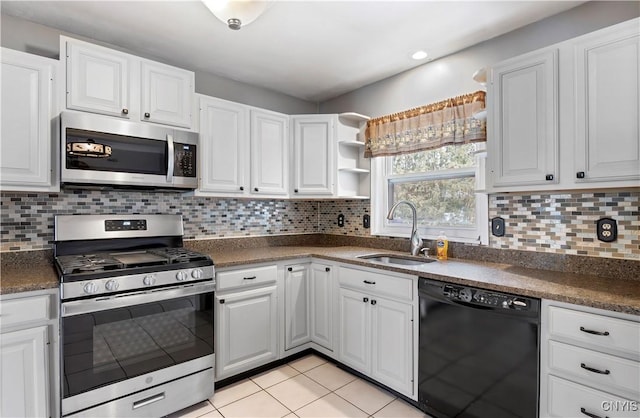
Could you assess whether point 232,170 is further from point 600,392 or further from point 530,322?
point 600,392

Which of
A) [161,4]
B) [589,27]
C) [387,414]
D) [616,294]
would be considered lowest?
[387,414]

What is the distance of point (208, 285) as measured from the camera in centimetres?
214

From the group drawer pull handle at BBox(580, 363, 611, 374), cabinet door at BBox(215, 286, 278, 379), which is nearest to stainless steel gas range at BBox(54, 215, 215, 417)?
cabinet door at BBox(215, 286, 278, 379)

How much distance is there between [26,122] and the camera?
6.08 ft

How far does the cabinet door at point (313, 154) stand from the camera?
3.02 meters

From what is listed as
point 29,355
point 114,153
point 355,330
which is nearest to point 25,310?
point 29,355

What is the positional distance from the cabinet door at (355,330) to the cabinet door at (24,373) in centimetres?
175

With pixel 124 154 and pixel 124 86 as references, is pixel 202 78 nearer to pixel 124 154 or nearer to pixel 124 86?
pixel 124 86

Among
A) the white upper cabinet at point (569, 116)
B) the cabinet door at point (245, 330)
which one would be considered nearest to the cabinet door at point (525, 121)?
the white upper cabinet at point (569, 116)

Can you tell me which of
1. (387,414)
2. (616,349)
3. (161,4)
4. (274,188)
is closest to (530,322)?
(616,349)

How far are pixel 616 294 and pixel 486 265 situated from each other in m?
0.75

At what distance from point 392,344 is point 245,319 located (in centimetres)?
104

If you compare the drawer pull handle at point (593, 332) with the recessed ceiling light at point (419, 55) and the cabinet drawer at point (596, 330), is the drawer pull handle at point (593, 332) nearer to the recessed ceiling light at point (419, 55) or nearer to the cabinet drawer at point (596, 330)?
the cabinet drawer at point (596, 330)

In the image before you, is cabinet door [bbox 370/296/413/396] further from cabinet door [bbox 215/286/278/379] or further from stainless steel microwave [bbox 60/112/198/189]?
stainless steel microwave [bbox 60/112/198/189]
